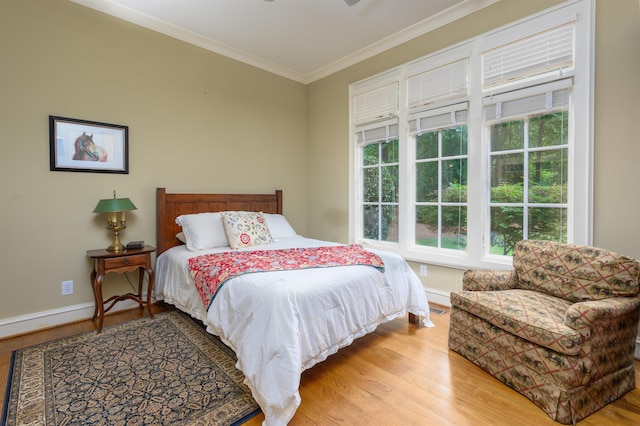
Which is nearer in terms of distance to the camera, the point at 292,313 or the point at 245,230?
the point at 292,313

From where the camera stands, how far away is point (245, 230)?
3.04 metres

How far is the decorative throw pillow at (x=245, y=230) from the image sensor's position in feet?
9.70

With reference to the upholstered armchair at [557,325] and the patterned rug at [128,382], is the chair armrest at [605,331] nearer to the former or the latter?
the upholstered armchair at [557,325]

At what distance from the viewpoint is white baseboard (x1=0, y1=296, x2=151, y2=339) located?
95.1 inches

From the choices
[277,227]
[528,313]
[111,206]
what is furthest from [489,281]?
[111,206]

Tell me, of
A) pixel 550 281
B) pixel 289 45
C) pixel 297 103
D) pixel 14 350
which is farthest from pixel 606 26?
pixel 14 350

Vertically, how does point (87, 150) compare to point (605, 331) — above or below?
above

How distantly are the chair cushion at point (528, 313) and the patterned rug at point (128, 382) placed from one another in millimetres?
1469

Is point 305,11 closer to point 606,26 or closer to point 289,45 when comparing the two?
point 289,45

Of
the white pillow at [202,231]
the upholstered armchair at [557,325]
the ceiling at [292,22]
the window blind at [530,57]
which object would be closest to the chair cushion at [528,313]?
the upholstered armchair at [557,325]

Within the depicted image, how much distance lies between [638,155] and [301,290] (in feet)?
8.09

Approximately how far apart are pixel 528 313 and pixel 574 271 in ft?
1.72

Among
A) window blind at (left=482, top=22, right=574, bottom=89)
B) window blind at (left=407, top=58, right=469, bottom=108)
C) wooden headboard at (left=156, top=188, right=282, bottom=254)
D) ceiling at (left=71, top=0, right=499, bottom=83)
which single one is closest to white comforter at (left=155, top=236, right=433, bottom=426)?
wooden headboard at (left=156, top=188, right=282, bottom=254)

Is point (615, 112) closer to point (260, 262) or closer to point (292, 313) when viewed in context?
point (292, 313)
